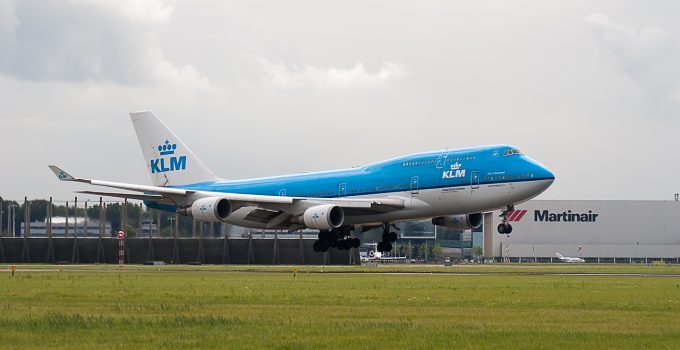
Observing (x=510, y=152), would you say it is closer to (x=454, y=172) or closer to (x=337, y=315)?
(x=454, y=172)

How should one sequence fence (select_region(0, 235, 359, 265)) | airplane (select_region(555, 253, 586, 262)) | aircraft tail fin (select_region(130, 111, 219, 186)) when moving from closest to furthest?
1. aircraft tail fin (select_region(130, 111, 219, 186))
2. fence (select_region(0, 235, 359, 265))
3. airplane (select_region(555, 253, 586, 262))

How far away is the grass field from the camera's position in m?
23.8

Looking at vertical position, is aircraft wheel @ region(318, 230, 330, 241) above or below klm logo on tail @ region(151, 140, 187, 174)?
below

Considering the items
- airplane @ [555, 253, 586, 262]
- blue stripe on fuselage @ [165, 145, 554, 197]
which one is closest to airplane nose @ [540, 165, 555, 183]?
blue stripe on fuselage @ [165, 145, 554, 197]

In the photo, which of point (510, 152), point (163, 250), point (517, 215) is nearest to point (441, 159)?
point (510, 152)

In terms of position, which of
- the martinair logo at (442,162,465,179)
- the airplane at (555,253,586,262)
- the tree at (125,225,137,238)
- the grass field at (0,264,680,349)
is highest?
the martinair logo at (442,162,465,179)

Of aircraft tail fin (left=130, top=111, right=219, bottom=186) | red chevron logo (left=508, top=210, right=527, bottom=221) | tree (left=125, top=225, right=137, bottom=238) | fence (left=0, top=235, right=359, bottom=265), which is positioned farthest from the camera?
red chevron logo (left=508, top=210, right=527, bottom=221)

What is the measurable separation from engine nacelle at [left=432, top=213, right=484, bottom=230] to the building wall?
76.2 m

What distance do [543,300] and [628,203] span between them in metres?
119

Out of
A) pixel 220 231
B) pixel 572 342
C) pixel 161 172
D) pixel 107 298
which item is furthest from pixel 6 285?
pixel 220 231

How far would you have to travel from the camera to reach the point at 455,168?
63.7 meters

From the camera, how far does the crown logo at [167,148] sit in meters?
81.7

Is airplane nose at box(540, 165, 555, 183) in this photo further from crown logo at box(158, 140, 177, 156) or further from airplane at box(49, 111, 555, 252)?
crown logo at box(158, 140, 177, 156)

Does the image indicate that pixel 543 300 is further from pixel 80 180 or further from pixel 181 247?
pixel 181 247
